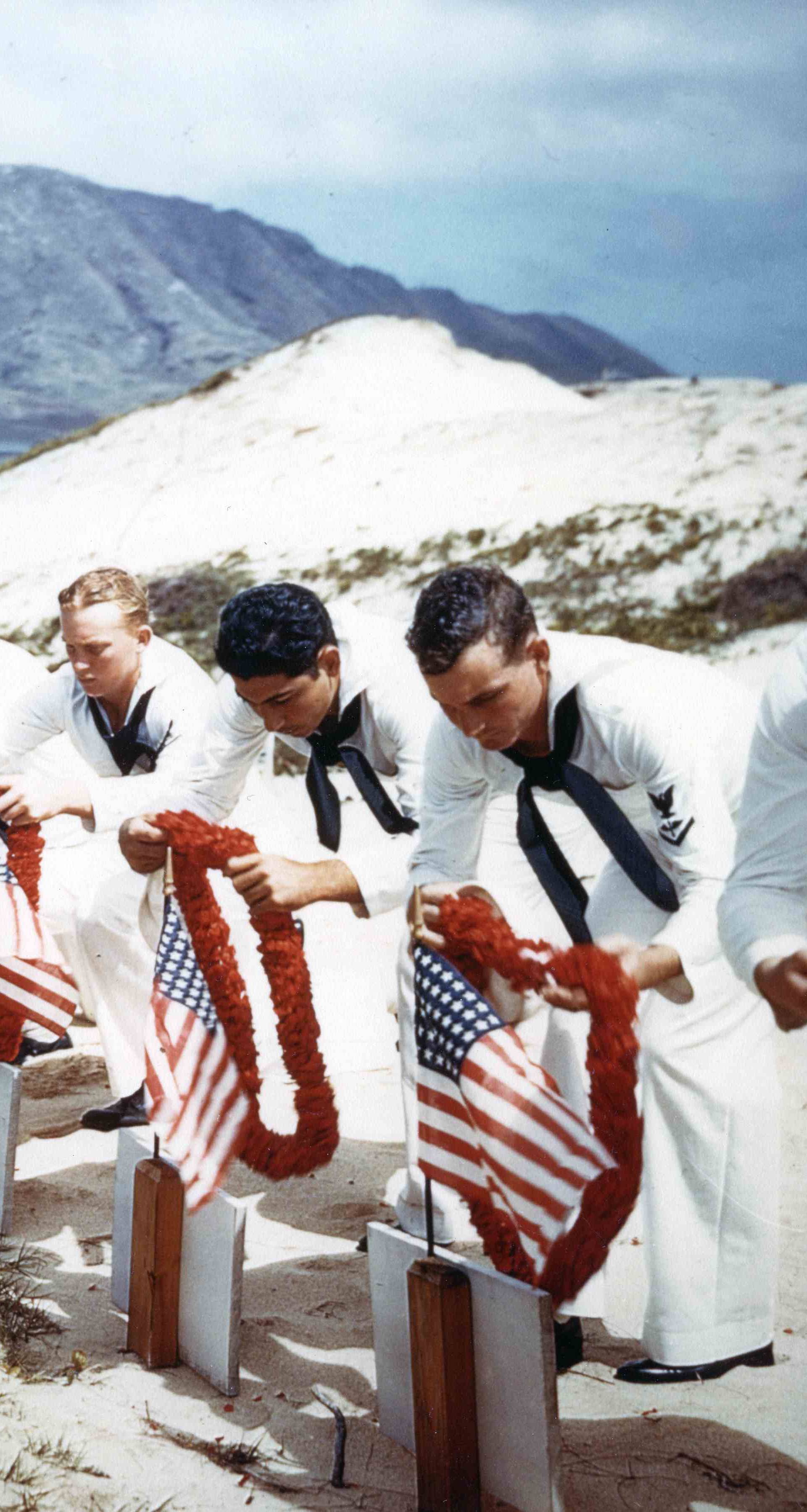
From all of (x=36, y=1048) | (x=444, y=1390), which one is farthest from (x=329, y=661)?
(x=36, y=1048)

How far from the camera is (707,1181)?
89.9 inches

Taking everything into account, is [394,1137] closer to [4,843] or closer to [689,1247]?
[4,843]

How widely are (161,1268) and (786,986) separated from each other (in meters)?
1.42

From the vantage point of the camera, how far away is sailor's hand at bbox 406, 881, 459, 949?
213 cm

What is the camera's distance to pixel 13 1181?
3137 millimetres

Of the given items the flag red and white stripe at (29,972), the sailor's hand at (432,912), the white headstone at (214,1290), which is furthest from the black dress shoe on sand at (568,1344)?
the flag red and white stripe at (29,972)

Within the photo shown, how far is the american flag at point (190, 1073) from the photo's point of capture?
2.46m

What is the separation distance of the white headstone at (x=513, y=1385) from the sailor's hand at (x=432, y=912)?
469 mm

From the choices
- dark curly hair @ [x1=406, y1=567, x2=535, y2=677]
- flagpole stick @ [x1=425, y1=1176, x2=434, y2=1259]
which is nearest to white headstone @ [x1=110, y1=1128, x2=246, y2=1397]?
flagpole stick @ [x1=425, y1=1176, x2=434, y2=1259]

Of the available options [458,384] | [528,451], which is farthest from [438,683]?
[458,384]

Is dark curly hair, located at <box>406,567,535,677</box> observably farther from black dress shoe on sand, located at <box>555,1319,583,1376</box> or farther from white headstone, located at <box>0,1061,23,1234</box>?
white headstone, located at <box>0,1061,23,1234</box>

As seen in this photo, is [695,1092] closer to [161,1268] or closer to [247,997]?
[247,997]

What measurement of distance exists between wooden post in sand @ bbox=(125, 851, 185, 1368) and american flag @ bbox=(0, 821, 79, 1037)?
2.18 feet

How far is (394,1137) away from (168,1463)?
1.70 m
